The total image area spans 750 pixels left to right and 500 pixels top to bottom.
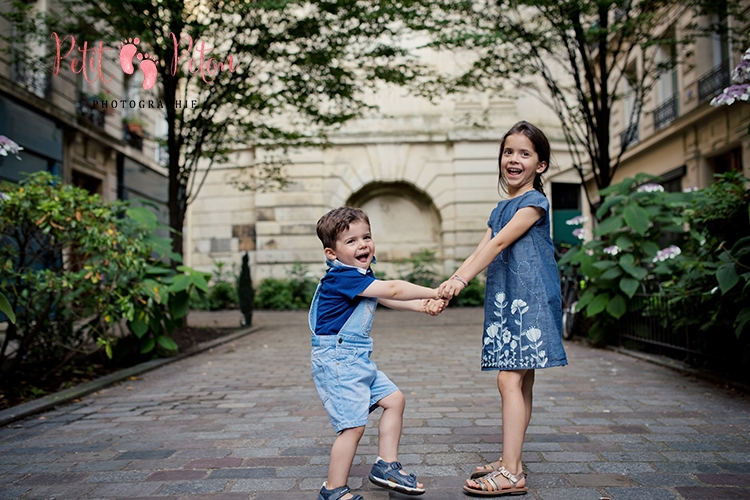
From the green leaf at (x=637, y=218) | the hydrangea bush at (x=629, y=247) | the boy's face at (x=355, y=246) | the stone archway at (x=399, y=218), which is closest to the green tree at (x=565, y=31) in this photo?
the hydrangea bush at (x=629, y=247)

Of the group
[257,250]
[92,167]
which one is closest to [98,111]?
[92,167]

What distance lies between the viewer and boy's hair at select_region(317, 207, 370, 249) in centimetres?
274

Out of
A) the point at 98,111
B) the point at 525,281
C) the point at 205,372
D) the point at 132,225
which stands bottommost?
the point at 205,372

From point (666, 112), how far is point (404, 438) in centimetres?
1535

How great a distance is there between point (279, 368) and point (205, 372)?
0.83m

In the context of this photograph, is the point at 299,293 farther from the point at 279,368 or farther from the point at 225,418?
the point at 225,418

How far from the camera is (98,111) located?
16250 mm

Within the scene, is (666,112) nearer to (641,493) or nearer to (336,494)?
(641,493)

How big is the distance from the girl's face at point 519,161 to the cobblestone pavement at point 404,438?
1476 mm

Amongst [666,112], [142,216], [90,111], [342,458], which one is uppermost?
[90,111]

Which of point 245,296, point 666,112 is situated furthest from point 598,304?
point 666,112

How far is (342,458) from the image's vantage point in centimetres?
269

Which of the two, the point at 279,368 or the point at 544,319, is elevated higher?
the point at 544,319

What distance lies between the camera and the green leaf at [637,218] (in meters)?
7.38
